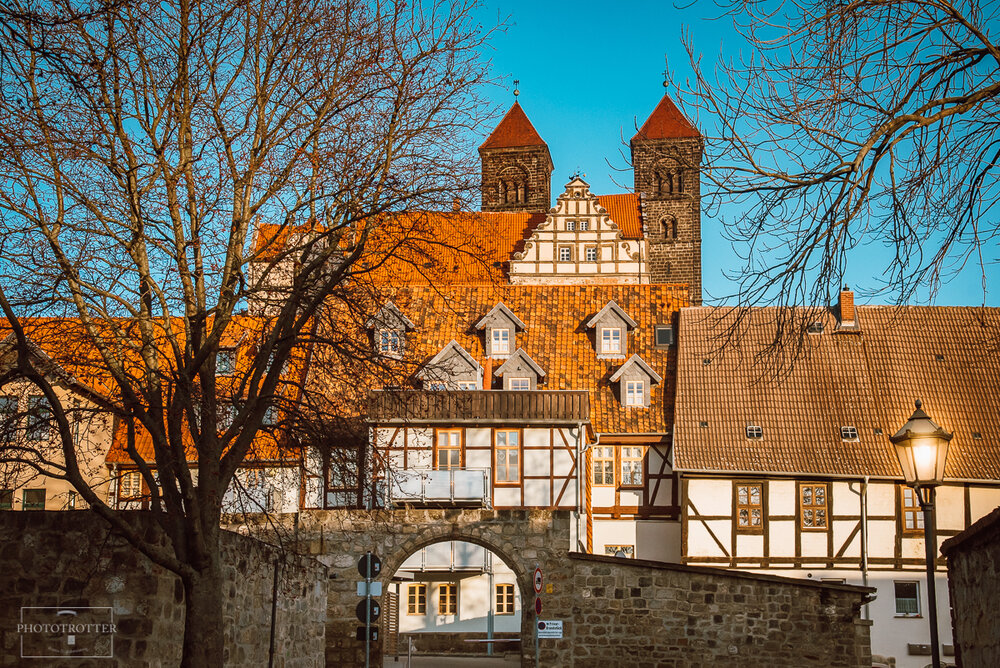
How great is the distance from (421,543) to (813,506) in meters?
11.9

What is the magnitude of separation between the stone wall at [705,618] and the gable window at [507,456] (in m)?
7.18

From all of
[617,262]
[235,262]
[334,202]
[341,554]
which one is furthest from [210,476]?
[617,262]

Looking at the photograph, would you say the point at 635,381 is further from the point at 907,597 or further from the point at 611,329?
the point at 907,597

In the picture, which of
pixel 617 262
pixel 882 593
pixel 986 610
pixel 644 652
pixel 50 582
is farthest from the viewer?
pixel 617 262

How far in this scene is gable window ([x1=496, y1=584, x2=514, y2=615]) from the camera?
3469 cm

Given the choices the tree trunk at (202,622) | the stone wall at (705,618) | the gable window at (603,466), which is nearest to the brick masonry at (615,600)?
the stone wall at (705,618)

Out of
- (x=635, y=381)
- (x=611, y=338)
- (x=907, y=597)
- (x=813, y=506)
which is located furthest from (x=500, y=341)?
(x=907, y=597)

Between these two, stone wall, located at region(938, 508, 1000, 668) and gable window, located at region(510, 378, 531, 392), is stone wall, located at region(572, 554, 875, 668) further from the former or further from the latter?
stone wall, located at region(938, 508, 1000, 668)

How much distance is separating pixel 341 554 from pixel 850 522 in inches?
545

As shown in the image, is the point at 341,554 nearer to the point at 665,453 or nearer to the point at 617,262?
the point at 665,453

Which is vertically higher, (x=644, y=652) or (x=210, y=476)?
(x=210, y=476)

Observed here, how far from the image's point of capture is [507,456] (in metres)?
30.7

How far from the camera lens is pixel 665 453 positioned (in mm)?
33531

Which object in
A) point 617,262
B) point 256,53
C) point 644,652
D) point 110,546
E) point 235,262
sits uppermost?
point 617,262
